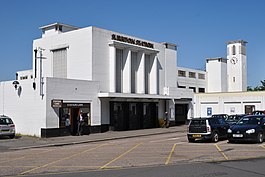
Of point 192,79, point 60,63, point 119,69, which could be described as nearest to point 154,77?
point 119,69

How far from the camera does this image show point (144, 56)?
118 feet

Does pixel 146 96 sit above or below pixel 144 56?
below

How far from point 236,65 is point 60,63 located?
136 feet

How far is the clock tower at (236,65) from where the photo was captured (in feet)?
216

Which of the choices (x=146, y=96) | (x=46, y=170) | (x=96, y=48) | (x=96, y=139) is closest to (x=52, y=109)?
(x=96, y=139)

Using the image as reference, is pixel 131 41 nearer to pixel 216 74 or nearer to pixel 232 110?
pixel 232 110

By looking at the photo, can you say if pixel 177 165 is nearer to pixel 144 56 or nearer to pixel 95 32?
pixel 95 32

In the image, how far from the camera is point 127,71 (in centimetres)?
3375

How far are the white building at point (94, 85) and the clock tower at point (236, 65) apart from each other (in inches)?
1114

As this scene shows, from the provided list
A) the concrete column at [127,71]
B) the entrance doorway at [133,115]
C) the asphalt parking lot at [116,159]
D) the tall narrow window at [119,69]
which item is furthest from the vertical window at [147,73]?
the asphalt parking lot at [116,159]

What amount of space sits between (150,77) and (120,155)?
22194 mm

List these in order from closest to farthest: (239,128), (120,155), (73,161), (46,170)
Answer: (46,170), (73,161), (120,155), (239,128)

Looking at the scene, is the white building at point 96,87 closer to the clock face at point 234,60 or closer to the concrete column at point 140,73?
the concrete column at point 140,73

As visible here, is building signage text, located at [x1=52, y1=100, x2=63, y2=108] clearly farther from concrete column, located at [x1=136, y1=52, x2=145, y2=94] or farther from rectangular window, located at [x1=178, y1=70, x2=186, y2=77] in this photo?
rectangular window, located at [x1=178, y1=70, x2=186, y2=77]
